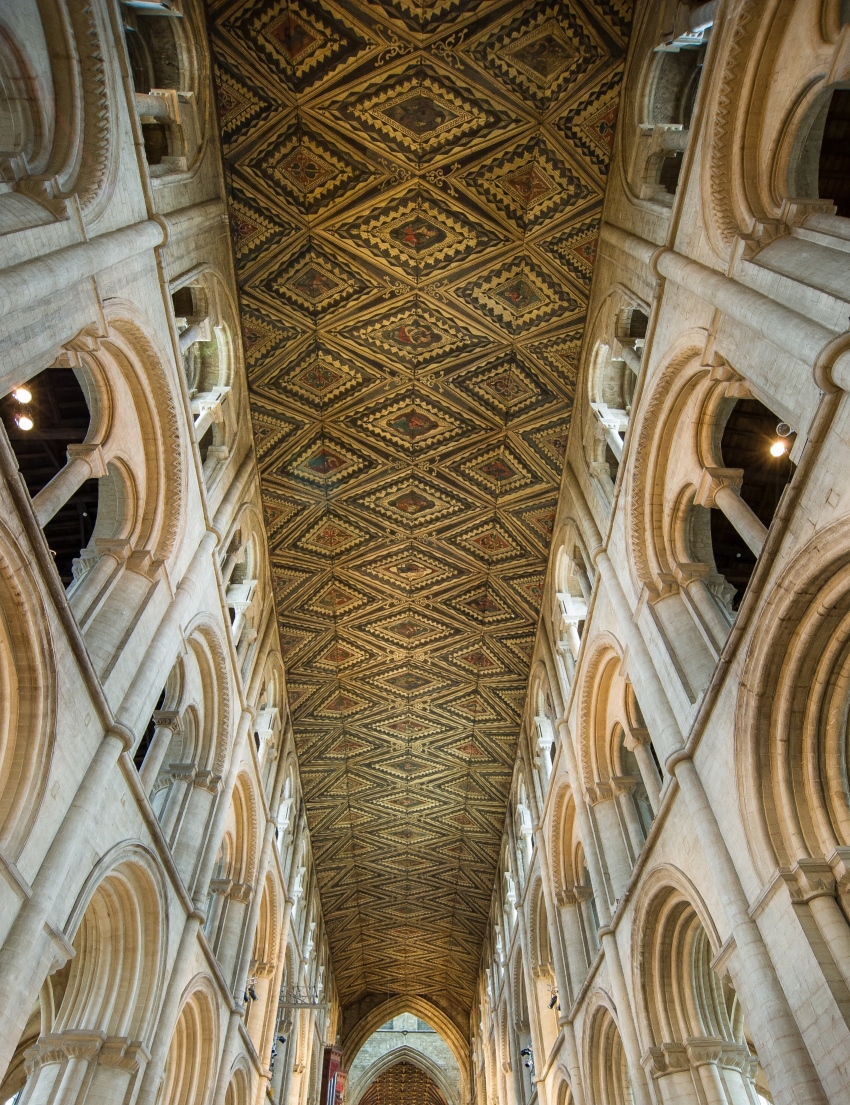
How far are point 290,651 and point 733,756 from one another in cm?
1002

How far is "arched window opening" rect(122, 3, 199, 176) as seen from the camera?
27.2 ft

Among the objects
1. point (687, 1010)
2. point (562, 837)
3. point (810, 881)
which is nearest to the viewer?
point (810, 881)

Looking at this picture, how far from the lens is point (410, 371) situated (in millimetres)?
11789

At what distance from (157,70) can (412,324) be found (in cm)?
429

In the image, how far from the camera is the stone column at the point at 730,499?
23.7 feet

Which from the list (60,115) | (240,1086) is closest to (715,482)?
(60,115)

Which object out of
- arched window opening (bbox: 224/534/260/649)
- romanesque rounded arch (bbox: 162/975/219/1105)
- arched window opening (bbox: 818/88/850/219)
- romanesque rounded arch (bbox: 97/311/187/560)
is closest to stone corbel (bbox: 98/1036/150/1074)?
romanesque rounded arch (bbox: 162/975/219/1105)

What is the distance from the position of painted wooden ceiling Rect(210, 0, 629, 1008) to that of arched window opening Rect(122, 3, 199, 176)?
66 centimetres

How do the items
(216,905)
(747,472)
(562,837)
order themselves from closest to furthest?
(747,472) → (216,905) → (562,837)

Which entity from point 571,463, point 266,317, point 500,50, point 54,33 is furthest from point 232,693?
point 500,50

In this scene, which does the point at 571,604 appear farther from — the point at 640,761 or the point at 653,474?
the point at 653,474

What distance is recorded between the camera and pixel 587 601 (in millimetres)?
11406

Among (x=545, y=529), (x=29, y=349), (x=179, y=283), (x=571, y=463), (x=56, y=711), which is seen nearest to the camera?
(x=29, y=349)

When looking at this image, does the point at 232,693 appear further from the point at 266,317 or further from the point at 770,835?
the point at 770,835
